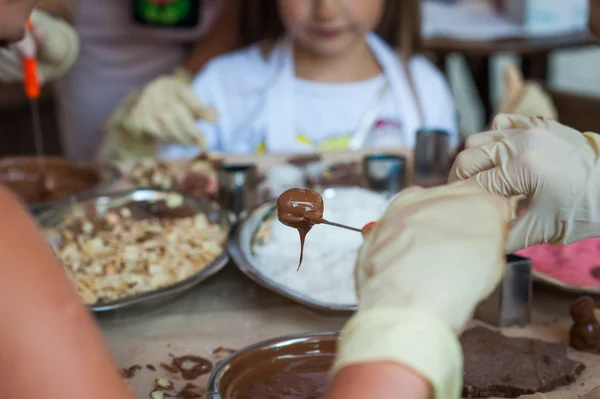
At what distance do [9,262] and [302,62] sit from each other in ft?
5.98

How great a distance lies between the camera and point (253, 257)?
130cm

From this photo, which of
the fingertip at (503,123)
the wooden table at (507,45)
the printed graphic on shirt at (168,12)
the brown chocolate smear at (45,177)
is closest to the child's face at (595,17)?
the fingertip at (503,123)

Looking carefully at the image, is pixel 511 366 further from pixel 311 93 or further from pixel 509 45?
pixel 509 45

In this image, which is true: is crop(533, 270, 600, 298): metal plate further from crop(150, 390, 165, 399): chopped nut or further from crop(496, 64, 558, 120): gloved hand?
crop(496, 64, 558, 120): gloved hand

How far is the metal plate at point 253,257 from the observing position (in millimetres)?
1088

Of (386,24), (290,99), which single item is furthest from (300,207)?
(386,24)

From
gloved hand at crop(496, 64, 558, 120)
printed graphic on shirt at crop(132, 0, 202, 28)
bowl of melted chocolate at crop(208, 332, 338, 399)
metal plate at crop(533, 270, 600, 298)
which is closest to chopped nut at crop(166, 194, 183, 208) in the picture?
bowl of melted chocolate at crop(208, 332, 338, 399)

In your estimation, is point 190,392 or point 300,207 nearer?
point 300,207

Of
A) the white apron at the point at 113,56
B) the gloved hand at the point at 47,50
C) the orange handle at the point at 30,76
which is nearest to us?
the orange handle at the point at 30,76

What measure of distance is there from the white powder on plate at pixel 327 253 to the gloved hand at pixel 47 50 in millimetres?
912

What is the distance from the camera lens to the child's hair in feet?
7.74

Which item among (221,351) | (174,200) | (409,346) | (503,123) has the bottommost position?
(221,351)

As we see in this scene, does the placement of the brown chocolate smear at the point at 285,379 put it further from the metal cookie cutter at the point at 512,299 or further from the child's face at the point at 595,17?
the child's face at the point at 595,17

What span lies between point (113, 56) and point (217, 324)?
5.56 feet
